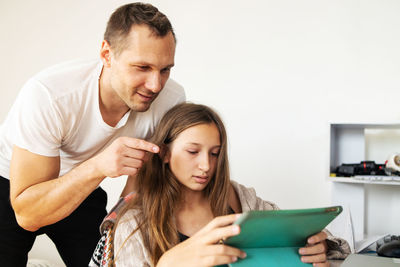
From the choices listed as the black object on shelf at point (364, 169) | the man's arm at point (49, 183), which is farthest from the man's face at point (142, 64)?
the black object on shelf at point (364, 169)

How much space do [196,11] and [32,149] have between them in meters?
1.78

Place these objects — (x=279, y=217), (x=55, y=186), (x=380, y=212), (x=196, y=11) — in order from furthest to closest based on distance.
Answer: (x=196, y=11) < (x=380, y=212) < (x=55, y=186) < (x=279, y=217)

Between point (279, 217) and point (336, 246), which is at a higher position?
point (279, 217)

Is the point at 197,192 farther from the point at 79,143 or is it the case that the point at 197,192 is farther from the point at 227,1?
the point at 227,1

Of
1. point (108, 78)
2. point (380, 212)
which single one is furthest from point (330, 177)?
point (108, 78)

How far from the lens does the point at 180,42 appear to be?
2807mm

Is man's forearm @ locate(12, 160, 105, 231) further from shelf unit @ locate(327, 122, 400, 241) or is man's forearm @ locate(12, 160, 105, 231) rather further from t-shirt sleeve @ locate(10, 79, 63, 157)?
shelf unit @ locate(327, 122, 400, 241)

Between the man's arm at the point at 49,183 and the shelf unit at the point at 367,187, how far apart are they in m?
1.35

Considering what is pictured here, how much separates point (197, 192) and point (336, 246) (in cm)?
46

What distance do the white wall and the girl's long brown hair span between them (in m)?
1.22

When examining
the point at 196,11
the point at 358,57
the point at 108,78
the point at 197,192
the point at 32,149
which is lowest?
the point at 197,192

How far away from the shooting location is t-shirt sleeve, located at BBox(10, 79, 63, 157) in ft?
4.25

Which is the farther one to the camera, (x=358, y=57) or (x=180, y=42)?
(x=180, y=42)

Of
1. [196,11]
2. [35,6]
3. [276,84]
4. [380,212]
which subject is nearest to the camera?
[380,212]
